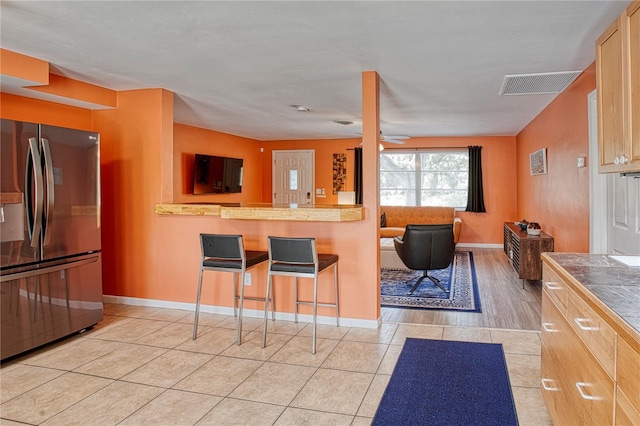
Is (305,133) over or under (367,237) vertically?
over

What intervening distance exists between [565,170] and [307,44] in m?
3.15

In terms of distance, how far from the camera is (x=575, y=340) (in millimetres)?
1708

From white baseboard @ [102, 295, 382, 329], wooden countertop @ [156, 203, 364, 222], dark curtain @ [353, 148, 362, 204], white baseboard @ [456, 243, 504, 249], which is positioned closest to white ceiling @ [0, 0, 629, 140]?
wooden countertop @ [156, 203, 364, 222]

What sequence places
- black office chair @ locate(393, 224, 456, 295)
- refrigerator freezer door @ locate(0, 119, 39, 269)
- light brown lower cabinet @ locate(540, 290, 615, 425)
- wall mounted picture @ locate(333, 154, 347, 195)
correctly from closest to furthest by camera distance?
1. light brown lower cabinet @ locate(540, 290, 615, 425)
2. refrigerator freezer door @ locate(0, 119, 39, 269)
3. black office chair @ locate(393, 224, 456, 295)
4. wall mounted picture @ locate(333, 154, 347, 195)

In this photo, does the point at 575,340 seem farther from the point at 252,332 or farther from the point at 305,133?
the point at 305,133

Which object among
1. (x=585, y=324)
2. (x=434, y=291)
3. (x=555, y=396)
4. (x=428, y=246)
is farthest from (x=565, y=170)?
(x=585, y=324)

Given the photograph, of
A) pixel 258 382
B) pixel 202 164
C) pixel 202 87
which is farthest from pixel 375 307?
pixel 202 164

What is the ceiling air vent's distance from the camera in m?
3.86

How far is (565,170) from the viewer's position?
4.53 m

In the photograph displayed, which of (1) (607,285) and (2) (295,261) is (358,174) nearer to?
(2) (295,261)

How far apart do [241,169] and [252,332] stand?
5.19 meters

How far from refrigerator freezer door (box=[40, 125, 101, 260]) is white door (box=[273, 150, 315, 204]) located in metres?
5.88

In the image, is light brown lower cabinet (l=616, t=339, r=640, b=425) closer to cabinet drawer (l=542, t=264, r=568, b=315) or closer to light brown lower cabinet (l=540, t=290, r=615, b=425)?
light brown lower cabinet (l=540, t=290, r=615, b=425)

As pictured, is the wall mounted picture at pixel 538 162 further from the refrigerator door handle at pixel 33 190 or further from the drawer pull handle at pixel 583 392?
the refrigerator door handle at pixel 33 190
